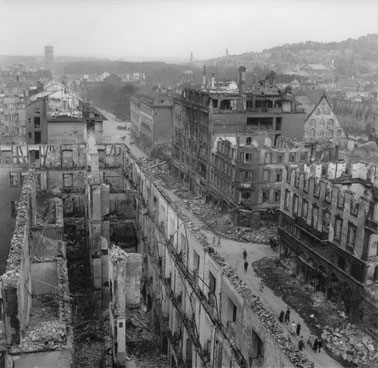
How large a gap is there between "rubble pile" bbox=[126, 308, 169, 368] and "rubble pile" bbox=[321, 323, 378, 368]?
11.1 meters

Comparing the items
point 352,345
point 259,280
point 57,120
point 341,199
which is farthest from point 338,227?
point 57,120

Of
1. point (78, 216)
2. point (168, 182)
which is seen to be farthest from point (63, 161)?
point (168, 182)

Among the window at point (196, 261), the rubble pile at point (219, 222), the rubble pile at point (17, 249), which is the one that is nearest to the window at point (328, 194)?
the window at point (196, 261)

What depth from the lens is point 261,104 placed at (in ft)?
221

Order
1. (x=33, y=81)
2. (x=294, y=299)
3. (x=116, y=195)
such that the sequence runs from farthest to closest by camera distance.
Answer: (x=33, y=81)
(x=116, y=195)
(x=294, y=299)

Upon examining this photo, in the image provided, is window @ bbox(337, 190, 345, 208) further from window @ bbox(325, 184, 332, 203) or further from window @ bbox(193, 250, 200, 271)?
window @ bbox(193, 250, 200, 271)

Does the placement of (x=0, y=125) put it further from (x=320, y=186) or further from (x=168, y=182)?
(x=320, y=186)

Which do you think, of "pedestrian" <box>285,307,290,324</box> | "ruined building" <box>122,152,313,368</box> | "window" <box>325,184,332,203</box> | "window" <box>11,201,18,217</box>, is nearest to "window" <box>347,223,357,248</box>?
"window" <box>325,184,332,203</box>

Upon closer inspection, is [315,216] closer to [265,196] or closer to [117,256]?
[265,196]

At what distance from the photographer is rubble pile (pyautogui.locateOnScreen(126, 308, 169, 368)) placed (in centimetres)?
3481

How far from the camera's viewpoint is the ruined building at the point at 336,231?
117ft

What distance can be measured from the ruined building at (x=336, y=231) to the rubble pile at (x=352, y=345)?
139 centimetres

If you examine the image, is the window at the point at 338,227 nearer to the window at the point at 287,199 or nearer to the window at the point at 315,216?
the window at the point at 315,216

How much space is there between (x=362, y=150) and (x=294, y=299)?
4179cm
